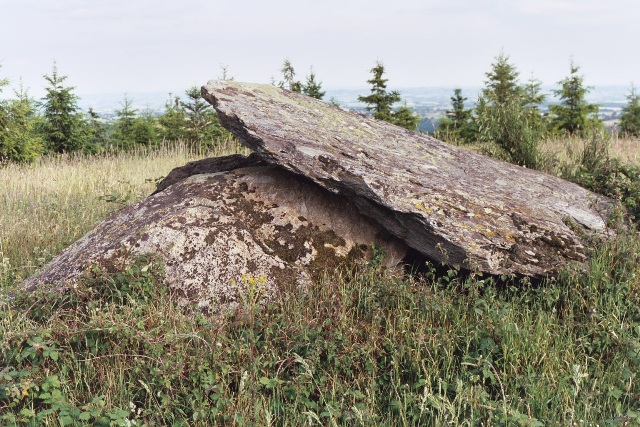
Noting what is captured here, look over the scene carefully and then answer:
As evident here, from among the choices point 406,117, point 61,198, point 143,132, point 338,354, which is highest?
point 406,117

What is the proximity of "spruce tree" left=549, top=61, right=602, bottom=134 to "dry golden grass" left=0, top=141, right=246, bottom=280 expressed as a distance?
45.8 ft

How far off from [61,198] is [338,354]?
5990mm

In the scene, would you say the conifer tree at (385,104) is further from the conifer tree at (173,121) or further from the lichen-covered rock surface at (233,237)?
the lichen-covered rock surface at (233,237)

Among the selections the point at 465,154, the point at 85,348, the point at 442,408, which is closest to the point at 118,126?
the point at 465,154

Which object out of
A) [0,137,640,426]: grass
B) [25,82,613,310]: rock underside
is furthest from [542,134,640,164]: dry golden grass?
[0,137,640,426]: grass

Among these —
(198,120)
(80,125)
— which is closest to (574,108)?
(198,120)

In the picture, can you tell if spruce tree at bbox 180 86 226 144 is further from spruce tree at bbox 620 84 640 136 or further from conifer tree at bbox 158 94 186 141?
spruce tree at bbox 620 84 640 136

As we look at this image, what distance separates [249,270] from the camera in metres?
4.67

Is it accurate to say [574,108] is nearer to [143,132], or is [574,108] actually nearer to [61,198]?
Result: [143,132]

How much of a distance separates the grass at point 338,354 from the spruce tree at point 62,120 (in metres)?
13.3

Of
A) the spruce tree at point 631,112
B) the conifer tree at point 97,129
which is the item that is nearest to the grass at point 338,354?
the conifer tree at point 97,129

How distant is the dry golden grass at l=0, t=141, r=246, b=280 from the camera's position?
Result: 20.6 feet

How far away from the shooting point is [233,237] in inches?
190

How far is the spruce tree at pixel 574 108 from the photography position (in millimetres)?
19625
